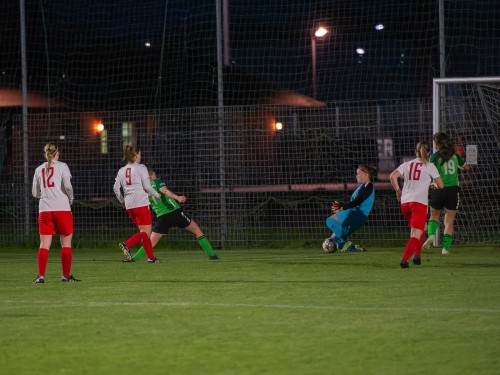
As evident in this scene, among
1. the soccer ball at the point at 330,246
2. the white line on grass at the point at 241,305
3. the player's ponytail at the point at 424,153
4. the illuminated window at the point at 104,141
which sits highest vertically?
the illuminated window at the point at 104,141

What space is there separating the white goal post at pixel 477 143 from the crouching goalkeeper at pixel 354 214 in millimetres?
2447

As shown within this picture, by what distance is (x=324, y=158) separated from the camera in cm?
2102

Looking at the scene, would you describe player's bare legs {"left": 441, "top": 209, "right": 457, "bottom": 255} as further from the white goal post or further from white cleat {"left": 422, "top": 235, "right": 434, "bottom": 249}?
the white goal post

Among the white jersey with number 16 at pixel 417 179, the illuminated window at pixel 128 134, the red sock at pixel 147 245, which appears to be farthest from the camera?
the illuminated window at pixel 128 134

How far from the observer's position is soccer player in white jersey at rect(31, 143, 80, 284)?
12.8 m

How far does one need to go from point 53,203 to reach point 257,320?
481 cm

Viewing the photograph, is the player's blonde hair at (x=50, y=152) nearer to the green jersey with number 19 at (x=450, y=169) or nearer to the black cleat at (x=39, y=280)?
the black cleat at (x=39, y=280)

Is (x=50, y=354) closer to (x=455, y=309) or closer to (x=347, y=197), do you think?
(x=455, y=309)

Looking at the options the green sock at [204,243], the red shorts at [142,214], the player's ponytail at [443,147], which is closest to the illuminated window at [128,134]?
the green sock at [204,243]

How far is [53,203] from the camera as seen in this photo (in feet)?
42.0

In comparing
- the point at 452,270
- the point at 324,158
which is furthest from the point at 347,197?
the point at 452,270

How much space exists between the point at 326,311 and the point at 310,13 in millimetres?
13830

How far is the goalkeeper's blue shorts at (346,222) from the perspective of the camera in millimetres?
17953

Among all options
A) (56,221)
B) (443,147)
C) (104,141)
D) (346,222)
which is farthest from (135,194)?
(104,141)
